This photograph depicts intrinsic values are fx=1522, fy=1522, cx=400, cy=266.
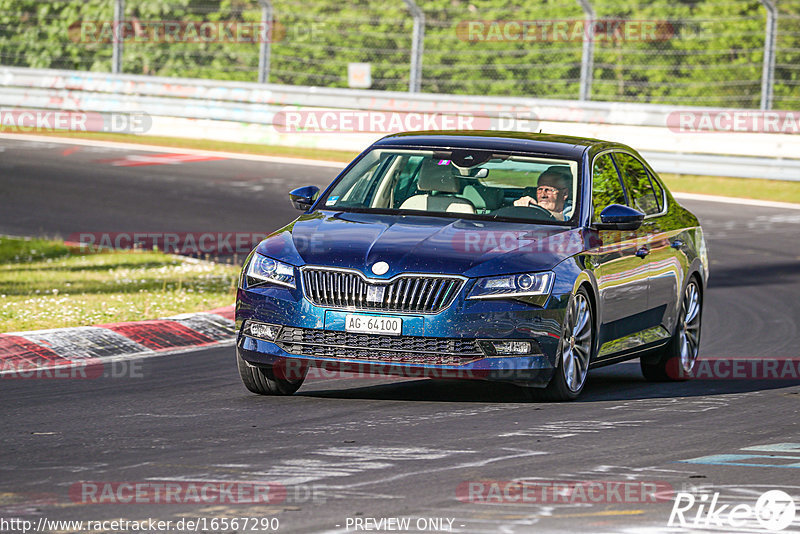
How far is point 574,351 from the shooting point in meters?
8.99

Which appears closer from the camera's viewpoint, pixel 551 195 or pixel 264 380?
pixel 264 380

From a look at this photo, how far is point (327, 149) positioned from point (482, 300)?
62.8 ft

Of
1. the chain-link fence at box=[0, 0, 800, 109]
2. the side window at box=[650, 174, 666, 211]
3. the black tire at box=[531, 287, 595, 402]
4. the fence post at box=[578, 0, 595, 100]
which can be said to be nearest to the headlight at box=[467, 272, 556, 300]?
the black tire at box=[531, 287, 595, 402]

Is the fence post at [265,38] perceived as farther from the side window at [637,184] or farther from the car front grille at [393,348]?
the car front grille at [393,348]

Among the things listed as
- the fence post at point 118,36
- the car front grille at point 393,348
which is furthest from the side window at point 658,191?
the fence post at point 118,36

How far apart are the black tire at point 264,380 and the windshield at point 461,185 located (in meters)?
1.23

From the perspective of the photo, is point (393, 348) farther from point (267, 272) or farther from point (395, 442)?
point (395, 442)

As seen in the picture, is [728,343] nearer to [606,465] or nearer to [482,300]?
[482,300]

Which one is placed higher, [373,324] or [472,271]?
[472,271]

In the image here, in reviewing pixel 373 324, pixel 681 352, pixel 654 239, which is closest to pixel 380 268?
pixel 373 324

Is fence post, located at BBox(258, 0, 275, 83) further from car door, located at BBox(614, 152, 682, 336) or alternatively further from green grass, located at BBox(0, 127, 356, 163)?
car door, located at BBox(614, 152, 682, 336)

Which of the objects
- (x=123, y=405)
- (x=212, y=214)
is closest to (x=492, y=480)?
(x=123, y=405)

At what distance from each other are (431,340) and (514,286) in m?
0.56

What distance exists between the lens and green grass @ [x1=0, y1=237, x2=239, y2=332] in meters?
12.1
